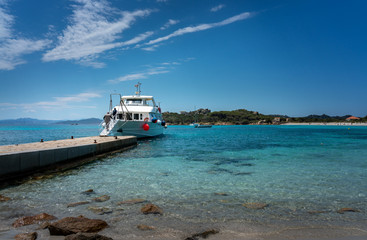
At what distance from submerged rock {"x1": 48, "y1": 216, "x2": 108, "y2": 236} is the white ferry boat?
77.7 ft

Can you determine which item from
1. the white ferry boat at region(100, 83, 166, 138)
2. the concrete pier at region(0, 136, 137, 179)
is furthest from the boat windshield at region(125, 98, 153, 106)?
the concrete pier at region(0, 136, 137, 179)

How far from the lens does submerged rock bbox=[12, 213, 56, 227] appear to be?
16.7 ft

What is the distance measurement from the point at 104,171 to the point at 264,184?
7.61 m

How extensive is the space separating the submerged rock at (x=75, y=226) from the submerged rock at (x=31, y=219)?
36.0 inches

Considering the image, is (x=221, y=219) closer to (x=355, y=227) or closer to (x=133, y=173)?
(x=355, y=227)

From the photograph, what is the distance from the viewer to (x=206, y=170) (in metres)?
12.2

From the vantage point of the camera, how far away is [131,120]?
31.9m

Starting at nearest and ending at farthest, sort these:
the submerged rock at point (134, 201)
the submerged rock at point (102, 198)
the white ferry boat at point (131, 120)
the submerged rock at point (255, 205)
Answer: the submerged rock at point (255, 205) < the submerged rock at point (134, 201) < the submerged rock at point (102, 198) < the white ferry boat at point (131, 120)

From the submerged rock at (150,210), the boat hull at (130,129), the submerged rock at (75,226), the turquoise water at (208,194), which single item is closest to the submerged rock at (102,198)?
the turquoise water at (208,194)

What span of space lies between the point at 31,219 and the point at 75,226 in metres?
1.44

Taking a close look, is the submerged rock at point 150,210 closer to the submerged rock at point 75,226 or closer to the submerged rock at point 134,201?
the submerged rock at point 134,201

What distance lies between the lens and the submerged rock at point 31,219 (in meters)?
5.09

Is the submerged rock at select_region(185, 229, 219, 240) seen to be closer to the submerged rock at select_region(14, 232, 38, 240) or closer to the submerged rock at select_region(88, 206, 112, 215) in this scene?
the submerged rock at select_region(88, 206, 112, 215)

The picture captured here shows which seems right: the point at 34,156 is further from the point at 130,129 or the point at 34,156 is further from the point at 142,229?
the point at 130,129
